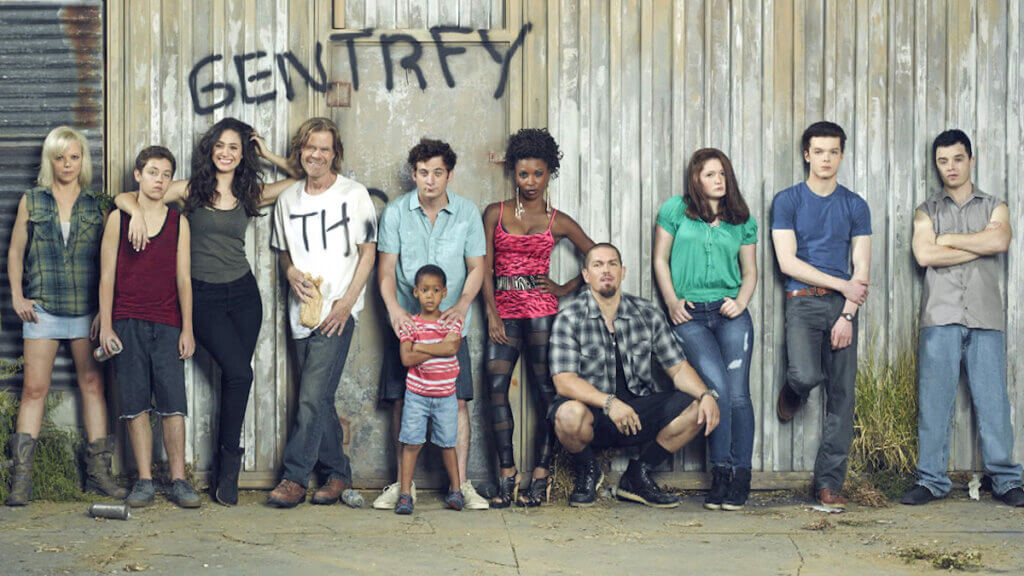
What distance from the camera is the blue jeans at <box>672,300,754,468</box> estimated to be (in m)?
6.58

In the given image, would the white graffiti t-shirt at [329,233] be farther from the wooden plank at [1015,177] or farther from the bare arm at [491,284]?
the wooden plank at [1015,177]

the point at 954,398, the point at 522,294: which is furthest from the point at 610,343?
the point at 954,398

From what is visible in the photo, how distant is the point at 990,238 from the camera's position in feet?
21.9

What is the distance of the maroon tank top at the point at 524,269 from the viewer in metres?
6.64

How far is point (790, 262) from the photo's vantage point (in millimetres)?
6793

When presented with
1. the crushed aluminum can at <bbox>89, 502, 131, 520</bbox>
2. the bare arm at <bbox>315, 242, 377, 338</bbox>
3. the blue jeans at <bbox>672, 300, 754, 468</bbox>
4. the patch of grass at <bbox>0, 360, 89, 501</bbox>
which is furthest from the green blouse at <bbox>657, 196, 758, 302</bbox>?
the patch of grass at <bbox>0, 360, 89, 501</bbox>

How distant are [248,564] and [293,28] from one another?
3260 millimetres

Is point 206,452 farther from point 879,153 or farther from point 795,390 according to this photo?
point 879,153

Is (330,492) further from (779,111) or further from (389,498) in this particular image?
(779,111)

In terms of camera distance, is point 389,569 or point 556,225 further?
point 556,225

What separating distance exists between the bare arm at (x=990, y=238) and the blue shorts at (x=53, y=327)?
497cm

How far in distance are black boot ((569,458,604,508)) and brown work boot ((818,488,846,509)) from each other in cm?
129

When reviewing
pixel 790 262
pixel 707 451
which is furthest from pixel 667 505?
pixel 790 262

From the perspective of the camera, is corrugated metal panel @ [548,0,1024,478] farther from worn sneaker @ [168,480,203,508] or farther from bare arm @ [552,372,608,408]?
worn sneaker @ [168,480,203,508]
